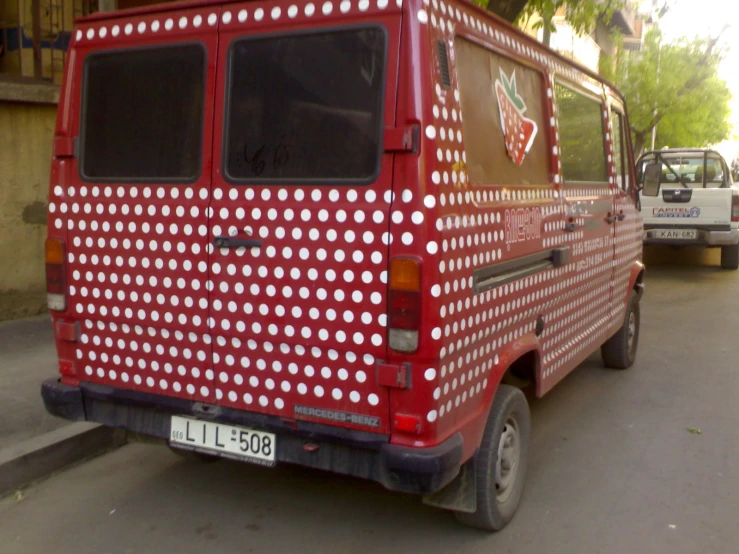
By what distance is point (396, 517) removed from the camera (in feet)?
12.5

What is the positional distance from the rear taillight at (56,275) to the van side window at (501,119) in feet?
6.40

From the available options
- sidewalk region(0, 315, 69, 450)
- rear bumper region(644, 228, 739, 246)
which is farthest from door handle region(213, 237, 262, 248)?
rear bumper region(644, 228, 739, 246)

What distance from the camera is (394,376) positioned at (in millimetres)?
2928

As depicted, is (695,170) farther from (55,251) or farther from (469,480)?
(55,251)

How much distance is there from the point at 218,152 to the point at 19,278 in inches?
197

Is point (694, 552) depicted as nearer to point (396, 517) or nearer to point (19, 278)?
point (396, 517)

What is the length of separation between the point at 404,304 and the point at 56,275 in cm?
180

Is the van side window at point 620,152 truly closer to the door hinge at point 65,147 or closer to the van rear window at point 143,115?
the van rear window at point 143,115

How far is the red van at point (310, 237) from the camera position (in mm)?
2918

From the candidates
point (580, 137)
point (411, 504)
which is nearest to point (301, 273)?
point (411, 504)

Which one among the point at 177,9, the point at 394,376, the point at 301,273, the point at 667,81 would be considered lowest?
the point at 394,376

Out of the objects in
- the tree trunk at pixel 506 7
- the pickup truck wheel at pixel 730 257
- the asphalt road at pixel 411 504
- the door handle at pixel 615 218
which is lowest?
the asphalt road at pixel 411 504

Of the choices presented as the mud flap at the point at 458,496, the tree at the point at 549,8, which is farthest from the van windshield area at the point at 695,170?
the mud flap at the point at 458,496

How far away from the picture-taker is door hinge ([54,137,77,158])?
362 centimetres
